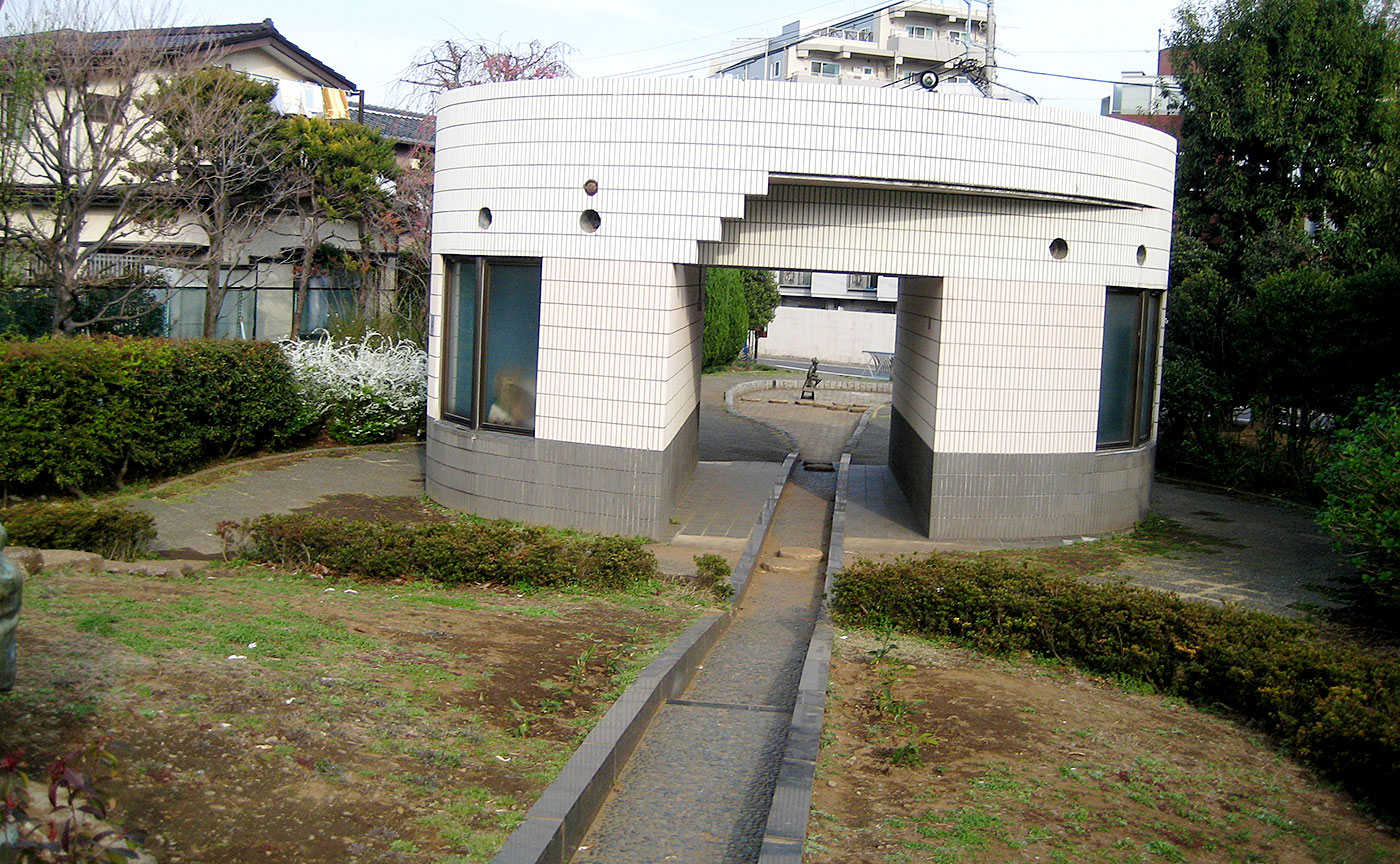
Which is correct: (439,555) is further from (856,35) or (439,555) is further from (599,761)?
(856,35)

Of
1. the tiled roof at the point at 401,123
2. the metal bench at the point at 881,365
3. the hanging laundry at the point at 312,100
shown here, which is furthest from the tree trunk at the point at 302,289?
the metal bench at the point at 881,365

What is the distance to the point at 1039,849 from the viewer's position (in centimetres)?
509

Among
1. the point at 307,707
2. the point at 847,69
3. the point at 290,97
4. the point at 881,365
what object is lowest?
the point at 307,707

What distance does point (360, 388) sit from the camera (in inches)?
664

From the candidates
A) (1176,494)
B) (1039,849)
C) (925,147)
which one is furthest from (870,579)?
(1176,494)

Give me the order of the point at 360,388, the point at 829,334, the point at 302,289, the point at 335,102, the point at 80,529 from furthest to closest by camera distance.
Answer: the point at 829,334, the point at 335,102, the point at 302,289, the point at 360,388, the point at 80,529

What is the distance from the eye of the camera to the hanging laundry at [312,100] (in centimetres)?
2503

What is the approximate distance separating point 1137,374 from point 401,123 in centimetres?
2145

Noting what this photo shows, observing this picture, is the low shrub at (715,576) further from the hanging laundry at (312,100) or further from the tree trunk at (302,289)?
the hanging laundry at (312,100)

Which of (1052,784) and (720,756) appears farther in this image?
(720,756)

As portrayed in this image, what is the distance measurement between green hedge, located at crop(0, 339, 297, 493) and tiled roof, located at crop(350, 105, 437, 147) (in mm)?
12011

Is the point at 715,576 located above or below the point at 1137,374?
below

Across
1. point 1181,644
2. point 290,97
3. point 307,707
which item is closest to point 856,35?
point 290,97

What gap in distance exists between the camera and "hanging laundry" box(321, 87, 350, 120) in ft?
81.9
